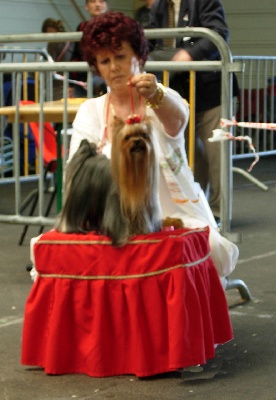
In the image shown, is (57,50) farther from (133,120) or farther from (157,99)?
(133,120)

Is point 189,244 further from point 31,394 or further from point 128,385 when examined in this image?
point 31,394

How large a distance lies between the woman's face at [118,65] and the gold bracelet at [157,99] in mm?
145

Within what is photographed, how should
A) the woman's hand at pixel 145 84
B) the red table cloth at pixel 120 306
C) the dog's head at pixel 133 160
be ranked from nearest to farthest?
the dog's head at pixel 133 160 → the red table cloth at pixel 120 306 → the woman's hand at pixel 145 84

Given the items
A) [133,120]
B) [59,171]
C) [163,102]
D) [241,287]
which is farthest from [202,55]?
[133,120]

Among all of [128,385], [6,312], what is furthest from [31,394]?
[6,312]

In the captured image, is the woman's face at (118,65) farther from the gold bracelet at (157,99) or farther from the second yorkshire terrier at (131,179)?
the second yorkshire terrier at (131,179)

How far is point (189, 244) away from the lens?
3.61m

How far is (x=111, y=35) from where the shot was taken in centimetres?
382

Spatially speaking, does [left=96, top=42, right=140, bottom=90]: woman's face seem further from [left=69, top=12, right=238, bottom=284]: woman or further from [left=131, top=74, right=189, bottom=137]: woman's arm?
[left=131, top=74, right=189, bottom=137]: woman's arm

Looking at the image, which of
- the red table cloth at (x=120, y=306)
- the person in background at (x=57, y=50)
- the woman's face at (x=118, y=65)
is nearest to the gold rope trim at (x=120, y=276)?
the red table cloth at (x=120, y=306)

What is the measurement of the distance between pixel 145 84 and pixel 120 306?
2.62ft

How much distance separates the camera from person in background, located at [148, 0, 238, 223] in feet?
20.4

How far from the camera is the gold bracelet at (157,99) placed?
3.73 m

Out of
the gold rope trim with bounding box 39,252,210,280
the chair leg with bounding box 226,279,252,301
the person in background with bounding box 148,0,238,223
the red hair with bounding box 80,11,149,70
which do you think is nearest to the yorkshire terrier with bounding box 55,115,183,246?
the gold rope trim with bounding box 39,252,210,280
